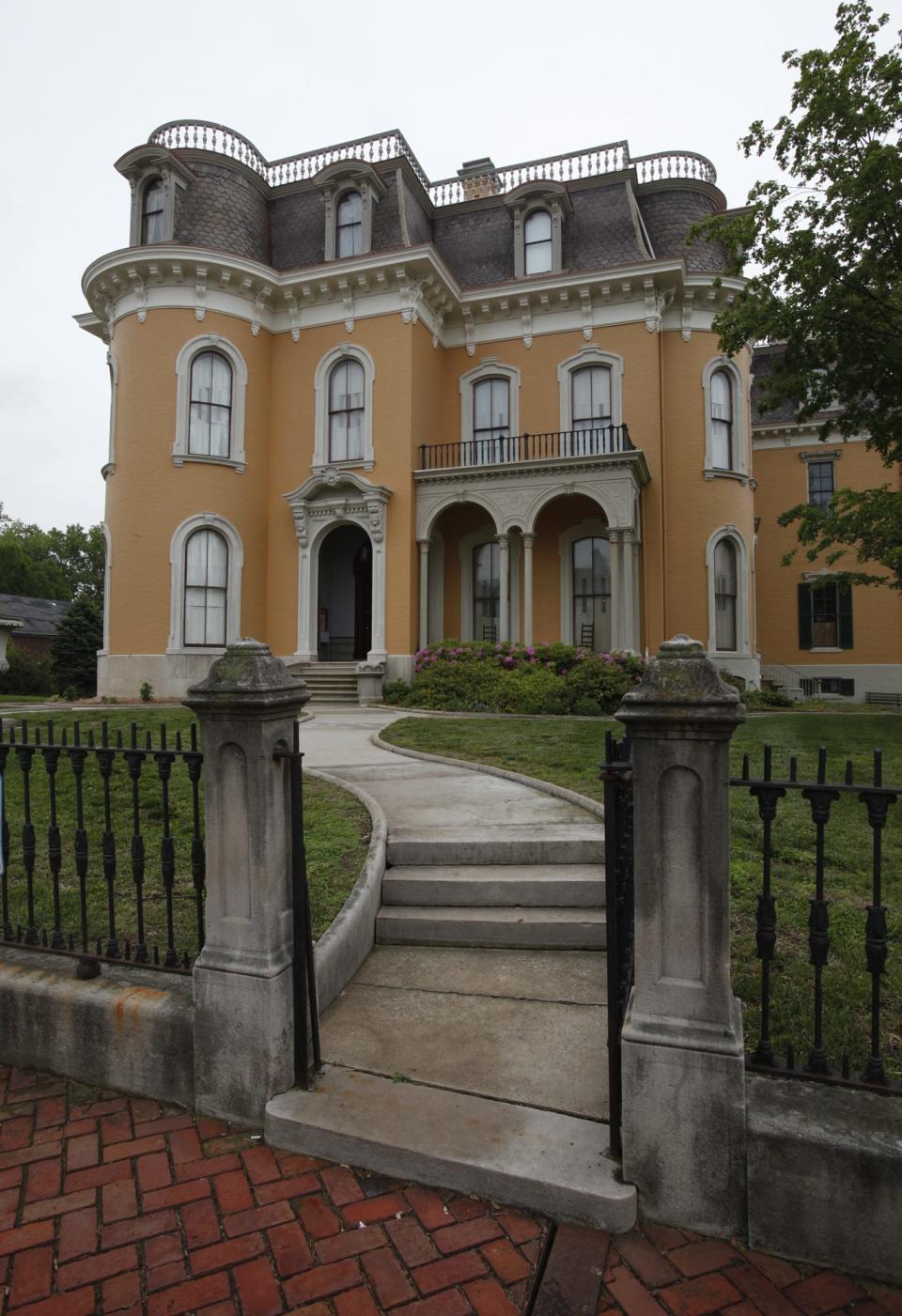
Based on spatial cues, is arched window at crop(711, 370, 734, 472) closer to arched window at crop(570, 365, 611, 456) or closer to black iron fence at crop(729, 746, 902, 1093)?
arched window at crop(570, 365, 611, 456)

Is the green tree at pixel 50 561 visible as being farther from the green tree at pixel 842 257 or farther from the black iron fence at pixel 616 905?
the black iron fence at pixel 616 905

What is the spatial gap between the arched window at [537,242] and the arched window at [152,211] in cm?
885

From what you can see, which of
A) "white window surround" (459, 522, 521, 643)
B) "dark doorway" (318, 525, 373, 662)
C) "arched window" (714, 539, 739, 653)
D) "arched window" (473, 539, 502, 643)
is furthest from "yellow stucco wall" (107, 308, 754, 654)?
"dark doorway" (318, 525, 373, 662)

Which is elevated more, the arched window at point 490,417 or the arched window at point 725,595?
the arched window at point 490,417

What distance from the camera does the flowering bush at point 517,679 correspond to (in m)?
14.4

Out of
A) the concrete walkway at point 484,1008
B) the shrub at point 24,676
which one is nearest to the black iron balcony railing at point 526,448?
the concrete walkway at point 484,1008

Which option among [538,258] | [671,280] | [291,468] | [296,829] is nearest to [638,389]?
[671,280]

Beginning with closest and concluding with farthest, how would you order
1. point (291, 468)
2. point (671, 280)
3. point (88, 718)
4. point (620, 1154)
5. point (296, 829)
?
point (620, 1154)
point (296, 829)
point (88, 718)
point (671, 280)
point (291, 468)

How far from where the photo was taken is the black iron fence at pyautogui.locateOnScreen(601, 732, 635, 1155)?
257 centimetres

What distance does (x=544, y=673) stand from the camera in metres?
15.1

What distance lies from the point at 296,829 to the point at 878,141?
13.3m

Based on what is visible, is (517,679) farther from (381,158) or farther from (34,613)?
(34,613)

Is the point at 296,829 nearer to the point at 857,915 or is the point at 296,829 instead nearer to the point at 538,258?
the point at 857,915

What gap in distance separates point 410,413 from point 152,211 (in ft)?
26.4
